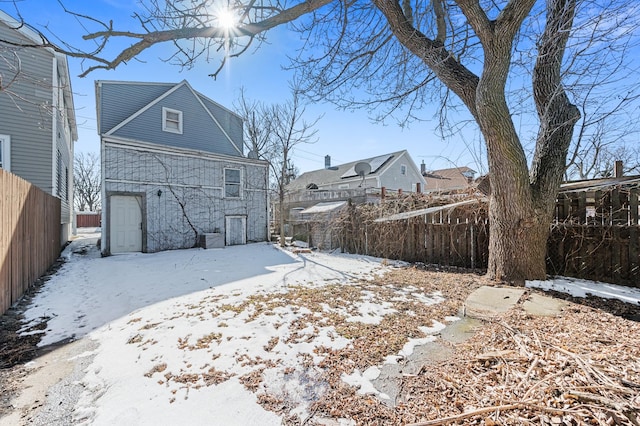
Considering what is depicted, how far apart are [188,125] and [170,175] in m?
3.08

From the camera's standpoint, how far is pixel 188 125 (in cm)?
1199

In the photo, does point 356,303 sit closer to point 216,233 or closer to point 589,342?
point 589,342

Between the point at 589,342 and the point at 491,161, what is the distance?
10.1ft

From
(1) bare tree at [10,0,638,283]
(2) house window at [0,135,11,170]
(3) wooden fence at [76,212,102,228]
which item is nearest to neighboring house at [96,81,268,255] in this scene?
(2) house window at [0,135,11,170]

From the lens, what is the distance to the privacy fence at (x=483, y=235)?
4.40 metres

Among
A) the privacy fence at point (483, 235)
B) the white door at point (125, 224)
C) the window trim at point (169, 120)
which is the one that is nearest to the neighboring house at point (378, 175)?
the window trim at point (169, 120)

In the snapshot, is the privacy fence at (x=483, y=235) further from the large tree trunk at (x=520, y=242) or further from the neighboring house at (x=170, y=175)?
the neighboring house at (x=170, y=175)

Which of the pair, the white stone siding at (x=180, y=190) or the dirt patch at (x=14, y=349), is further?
the white stone siding at (x=180, y=190)

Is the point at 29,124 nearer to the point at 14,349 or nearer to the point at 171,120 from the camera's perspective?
the point at 171,120

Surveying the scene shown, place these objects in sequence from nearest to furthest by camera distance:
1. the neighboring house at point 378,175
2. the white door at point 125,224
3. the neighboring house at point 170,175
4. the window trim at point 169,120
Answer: the white door at point 125,224 → the neighboring house at point 170,175 → the window trim at point 169,120 → the neighboring house at point 378,175

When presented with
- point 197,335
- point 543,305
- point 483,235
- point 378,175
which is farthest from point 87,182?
point 543,305

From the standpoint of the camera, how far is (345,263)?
7449mm

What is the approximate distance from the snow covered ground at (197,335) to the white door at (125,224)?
2.79 meters

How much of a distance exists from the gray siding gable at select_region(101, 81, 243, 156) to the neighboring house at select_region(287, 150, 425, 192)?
9678 millimetres
